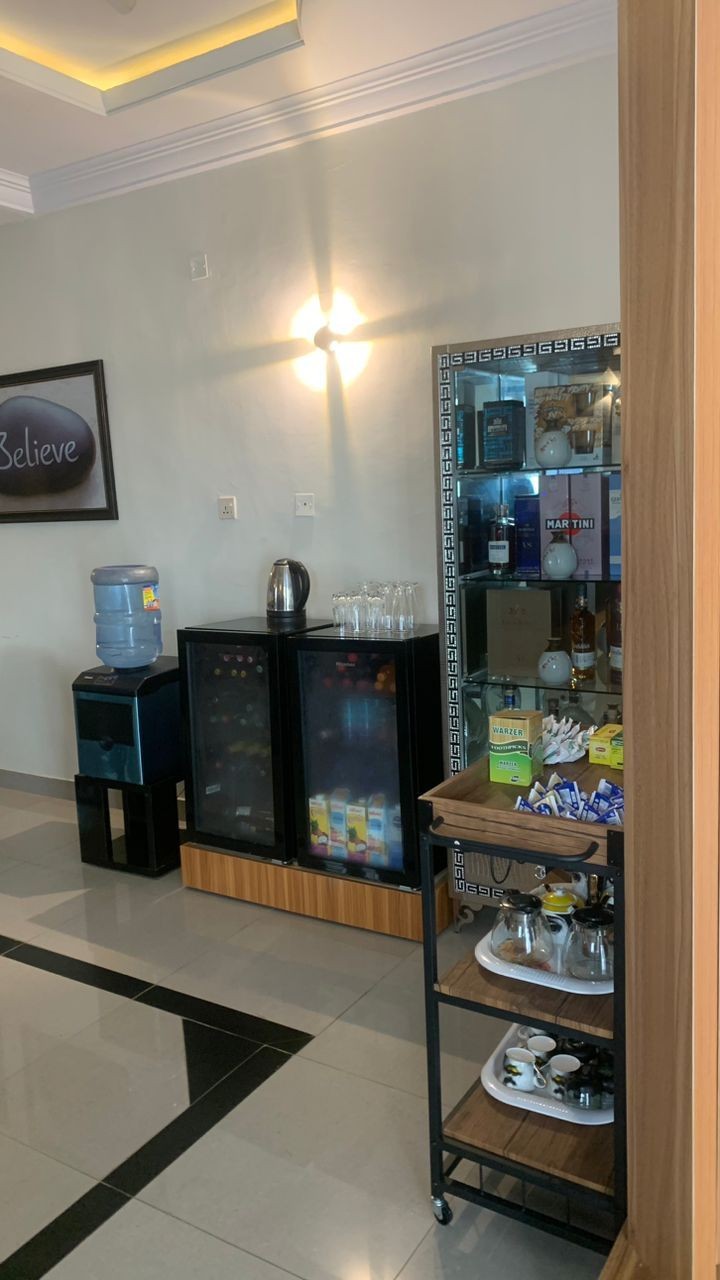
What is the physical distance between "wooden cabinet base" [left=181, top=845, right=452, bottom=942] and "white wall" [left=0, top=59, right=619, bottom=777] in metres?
1.00

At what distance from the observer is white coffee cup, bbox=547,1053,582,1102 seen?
1857 millimetres

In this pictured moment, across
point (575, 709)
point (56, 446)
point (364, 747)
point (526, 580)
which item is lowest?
point (364, 747)

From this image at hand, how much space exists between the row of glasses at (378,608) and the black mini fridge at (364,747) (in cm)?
9

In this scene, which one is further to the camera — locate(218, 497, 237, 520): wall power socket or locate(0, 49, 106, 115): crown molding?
locate(218, 497, 237, 520): wall power socket

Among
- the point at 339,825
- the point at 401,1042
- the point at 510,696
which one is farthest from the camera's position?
the point at 339,825

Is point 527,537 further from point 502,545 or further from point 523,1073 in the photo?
point 523,1073

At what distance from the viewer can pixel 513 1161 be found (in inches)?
70.5

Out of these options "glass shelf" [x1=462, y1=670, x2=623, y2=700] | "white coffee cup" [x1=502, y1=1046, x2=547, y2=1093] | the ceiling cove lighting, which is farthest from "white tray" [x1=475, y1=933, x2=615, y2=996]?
the ceiling cove lighting

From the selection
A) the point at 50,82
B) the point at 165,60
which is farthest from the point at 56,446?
the point at 165,60

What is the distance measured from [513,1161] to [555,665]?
4.88 ft

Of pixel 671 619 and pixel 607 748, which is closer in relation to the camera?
pixel 671 619

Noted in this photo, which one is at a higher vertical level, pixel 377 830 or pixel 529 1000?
pixel 529 1000

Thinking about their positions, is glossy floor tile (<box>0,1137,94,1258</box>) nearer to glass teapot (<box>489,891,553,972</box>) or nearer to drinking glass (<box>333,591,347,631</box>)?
glass teapot (<box>489,891,553,972</box>)

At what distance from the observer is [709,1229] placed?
151 cm
